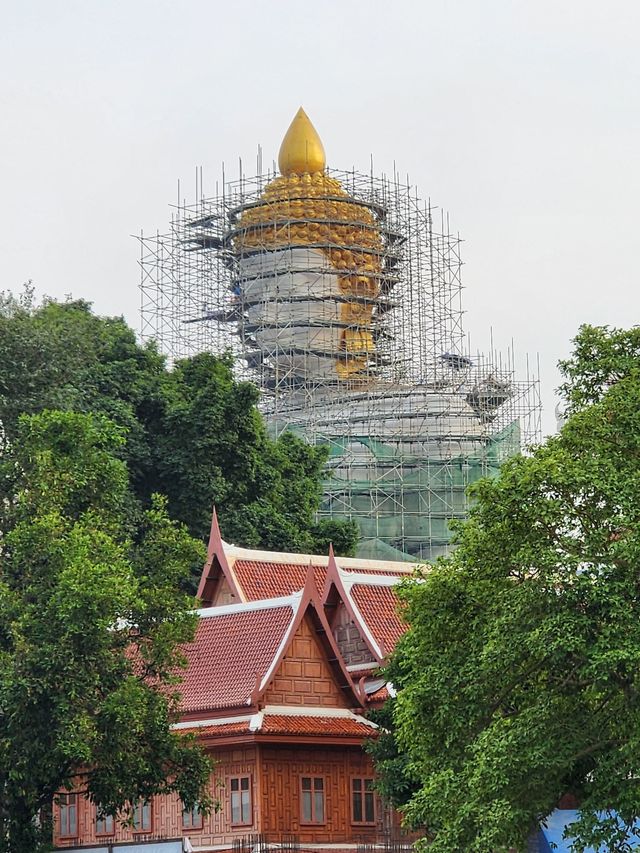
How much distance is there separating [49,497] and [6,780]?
5243mm

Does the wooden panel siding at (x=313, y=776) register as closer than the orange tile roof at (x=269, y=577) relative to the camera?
Yes

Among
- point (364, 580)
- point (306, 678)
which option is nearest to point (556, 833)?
point (306, 678)

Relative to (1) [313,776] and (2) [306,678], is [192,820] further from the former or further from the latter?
(2) [306,678]

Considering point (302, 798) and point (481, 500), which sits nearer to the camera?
point (481, 500)

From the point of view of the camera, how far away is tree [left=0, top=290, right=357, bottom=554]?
2068 inches

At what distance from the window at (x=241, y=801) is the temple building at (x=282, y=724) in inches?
0.8

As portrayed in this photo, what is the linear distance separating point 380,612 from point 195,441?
1543cm

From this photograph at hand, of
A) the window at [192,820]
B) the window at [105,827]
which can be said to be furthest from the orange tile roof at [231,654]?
the window at [105,827]

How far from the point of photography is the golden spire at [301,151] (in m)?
82.5

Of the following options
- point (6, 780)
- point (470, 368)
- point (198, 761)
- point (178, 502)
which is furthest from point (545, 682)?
point (470, 368)

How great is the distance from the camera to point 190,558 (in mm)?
36156

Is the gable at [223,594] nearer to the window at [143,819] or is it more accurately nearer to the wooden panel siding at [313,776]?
the window at [143,819]

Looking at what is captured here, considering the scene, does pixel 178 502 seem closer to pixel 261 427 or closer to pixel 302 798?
pixel 261 427

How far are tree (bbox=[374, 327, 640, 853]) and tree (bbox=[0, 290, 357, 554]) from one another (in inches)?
924
